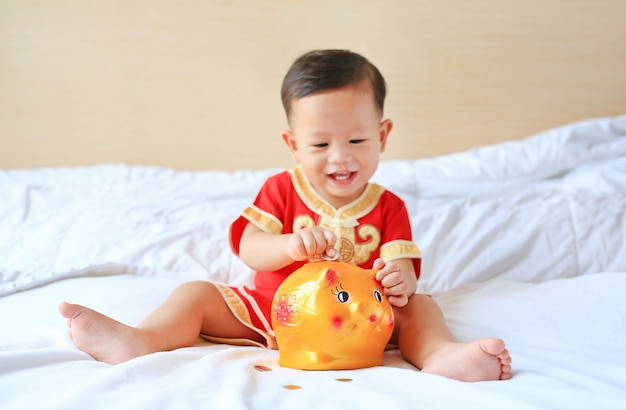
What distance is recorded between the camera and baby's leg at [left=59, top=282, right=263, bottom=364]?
96cm

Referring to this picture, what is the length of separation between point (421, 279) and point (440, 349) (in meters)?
0.45

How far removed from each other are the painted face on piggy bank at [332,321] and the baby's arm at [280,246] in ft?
0.17

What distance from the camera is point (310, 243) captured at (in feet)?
3.36

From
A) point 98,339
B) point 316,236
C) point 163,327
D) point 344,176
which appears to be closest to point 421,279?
point 344,176

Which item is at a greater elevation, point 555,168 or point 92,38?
point 92,38

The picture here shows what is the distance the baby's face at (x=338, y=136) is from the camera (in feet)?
3.78

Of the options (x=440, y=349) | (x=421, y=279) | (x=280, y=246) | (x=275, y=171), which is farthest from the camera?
(x=275, y=171)

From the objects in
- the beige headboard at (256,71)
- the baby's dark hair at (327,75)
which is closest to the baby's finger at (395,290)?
the baby's dark hair at (327,75)

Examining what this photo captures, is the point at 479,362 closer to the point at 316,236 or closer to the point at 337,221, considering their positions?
the point at 316,236

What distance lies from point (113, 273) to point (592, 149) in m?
1.11

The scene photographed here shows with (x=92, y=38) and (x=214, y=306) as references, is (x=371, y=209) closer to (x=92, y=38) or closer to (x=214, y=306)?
(x=214, y=306)

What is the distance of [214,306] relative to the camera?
3.80 feet

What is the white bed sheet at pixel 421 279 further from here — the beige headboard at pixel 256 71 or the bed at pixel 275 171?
the beige headboard at pixel 256 71

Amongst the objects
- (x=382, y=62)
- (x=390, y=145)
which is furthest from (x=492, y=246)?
(x=382, y=62)
